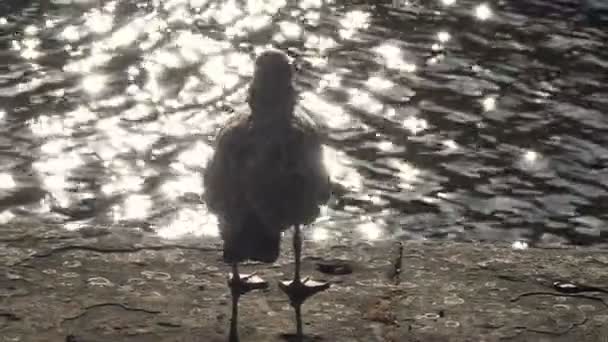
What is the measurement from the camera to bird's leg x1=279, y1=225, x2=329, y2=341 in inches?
253

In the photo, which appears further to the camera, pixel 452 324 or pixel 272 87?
pixel 452 324

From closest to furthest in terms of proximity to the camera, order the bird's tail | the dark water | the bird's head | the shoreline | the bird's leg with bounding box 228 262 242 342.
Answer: the bird's tail
the bird's head
the bird's leg with bounding box 228 262 242 342
the shoreline
the dark water

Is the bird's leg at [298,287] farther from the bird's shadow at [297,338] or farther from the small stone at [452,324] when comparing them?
the small stone at [452,324]

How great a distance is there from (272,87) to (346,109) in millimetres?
7185

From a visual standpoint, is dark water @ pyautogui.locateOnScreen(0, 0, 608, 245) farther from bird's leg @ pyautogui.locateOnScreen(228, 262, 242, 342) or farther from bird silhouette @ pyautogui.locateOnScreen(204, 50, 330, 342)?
bird silhouette @ pyautogui.locateOnScreen(204, 50, 330, 342)

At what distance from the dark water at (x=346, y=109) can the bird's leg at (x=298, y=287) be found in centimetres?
349

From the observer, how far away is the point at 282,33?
15508 millimetres

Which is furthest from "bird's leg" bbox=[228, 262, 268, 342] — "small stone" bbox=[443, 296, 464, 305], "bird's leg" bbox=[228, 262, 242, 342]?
"small stone" bbox=[443, 296, 464, 305]

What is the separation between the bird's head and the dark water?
159 inches

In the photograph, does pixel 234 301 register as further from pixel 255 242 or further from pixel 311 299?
pixel 255 242

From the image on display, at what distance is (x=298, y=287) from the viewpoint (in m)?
6.61

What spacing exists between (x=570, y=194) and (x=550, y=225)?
2.32 ft

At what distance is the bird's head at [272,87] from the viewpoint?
20.1ft

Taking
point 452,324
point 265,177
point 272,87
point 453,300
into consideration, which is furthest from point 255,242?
point 453,300
